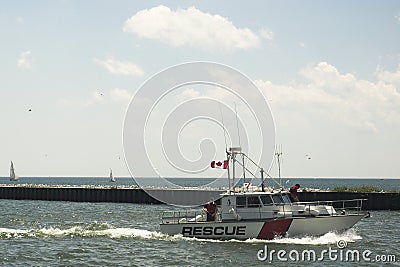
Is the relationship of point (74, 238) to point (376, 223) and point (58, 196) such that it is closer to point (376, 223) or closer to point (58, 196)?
point (376, 223)

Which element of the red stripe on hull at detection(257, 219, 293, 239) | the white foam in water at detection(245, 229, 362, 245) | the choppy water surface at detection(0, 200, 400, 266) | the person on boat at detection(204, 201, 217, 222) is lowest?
the choppy water surface at detection(0, 200, 400, 266)

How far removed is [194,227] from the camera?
32562mm

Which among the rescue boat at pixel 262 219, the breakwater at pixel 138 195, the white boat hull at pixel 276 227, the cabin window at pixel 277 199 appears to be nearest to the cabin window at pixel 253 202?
the rescue boat at pixel 262 219

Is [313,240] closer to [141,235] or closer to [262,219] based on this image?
[262,219]

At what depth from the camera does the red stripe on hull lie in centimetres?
3117

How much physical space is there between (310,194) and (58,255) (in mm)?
37709

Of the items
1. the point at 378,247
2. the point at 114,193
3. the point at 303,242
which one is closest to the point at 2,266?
the point at 303,242

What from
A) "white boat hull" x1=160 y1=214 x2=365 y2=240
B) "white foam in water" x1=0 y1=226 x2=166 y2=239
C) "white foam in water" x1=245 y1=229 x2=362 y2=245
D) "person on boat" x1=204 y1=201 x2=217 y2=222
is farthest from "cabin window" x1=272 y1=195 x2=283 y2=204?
"white foam in water" x1=0 y1=226 x2=166 y2=239

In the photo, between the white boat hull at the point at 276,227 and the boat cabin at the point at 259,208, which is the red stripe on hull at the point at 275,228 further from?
the boat cabin at the point at 259,208

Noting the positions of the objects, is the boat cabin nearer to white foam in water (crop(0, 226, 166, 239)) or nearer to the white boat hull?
the white boat hull

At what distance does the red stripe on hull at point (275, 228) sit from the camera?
31172 millimetres

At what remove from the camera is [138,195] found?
240 feet

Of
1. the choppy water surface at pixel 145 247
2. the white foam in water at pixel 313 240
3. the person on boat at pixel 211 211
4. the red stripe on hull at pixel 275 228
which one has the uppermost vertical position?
the person on boat at pixel 211 211

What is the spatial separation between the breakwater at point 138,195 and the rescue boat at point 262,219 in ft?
87.4
